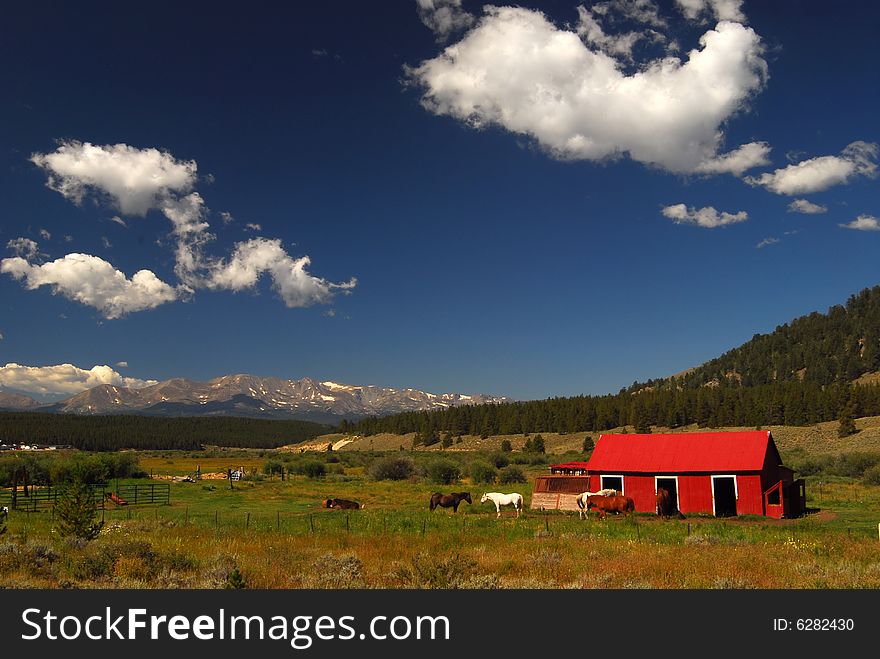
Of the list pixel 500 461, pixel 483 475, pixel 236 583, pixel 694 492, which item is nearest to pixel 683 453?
pixel 694 492

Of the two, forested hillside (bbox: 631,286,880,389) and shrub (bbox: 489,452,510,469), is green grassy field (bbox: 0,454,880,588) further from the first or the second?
forested hillside (bbox: 631,286,880,389)

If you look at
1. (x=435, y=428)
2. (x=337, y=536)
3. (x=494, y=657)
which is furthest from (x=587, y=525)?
(x=435, y=428)

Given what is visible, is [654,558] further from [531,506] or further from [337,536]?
[531,506]

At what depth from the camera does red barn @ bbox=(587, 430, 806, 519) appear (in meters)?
36.3

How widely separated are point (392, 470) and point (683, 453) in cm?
3897

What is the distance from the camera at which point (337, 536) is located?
82.4 ft

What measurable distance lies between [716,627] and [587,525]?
2078 centimetres

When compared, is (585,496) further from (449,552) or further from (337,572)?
(337,572)

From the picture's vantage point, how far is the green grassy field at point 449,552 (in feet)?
51.9

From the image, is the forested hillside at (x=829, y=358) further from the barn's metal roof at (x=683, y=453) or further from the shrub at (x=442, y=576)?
the shrub at (x=442, y=576)

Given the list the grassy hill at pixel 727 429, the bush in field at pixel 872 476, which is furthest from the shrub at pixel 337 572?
the grassy hill at pixel 727 429

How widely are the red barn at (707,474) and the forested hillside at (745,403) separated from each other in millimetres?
80300

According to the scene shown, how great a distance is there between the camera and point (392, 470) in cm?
7119

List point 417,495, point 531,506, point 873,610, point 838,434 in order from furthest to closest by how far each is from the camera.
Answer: point 838,434, point 417,495, point 531,506, point 873,610
